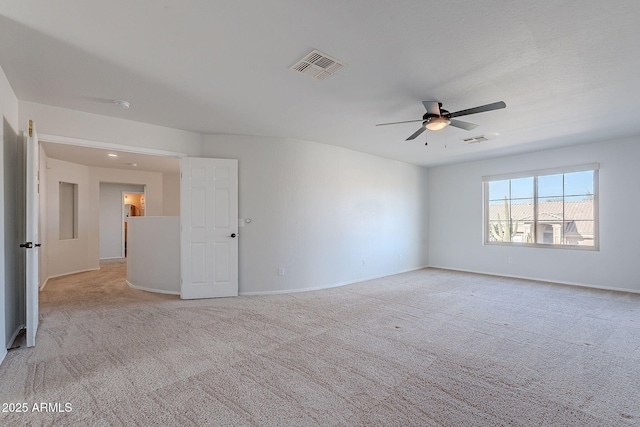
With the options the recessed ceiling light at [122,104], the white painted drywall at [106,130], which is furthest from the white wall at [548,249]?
the recessed ceiling light at [122,104]

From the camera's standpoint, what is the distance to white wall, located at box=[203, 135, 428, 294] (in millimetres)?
4949

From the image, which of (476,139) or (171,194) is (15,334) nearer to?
(171,194)

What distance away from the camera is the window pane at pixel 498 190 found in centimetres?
666

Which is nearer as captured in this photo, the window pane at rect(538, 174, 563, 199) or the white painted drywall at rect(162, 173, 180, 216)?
the window pane at rect(538, 174, 563, 199)

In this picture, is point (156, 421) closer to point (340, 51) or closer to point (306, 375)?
point (306, 375)

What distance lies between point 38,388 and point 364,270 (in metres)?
4.99

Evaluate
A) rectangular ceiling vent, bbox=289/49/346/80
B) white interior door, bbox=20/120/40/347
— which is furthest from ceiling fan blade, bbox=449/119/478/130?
white interior door, bbox=20/120/40/347

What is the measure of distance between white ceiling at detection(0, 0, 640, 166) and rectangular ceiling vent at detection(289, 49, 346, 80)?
74 mm

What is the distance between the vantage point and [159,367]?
247 cm

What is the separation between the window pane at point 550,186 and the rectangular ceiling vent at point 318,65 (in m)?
5.59

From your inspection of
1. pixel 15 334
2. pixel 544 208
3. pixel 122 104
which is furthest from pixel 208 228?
pixel 544 208

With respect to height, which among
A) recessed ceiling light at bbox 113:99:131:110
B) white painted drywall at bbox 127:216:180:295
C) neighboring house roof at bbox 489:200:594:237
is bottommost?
white painted drywall at bbox 127:216:180:295

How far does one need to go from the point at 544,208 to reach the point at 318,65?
19.5 ft

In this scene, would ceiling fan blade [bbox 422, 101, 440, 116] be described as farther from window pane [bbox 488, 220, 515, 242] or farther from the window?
window pane [bbox 488, 220, 515, 242]
